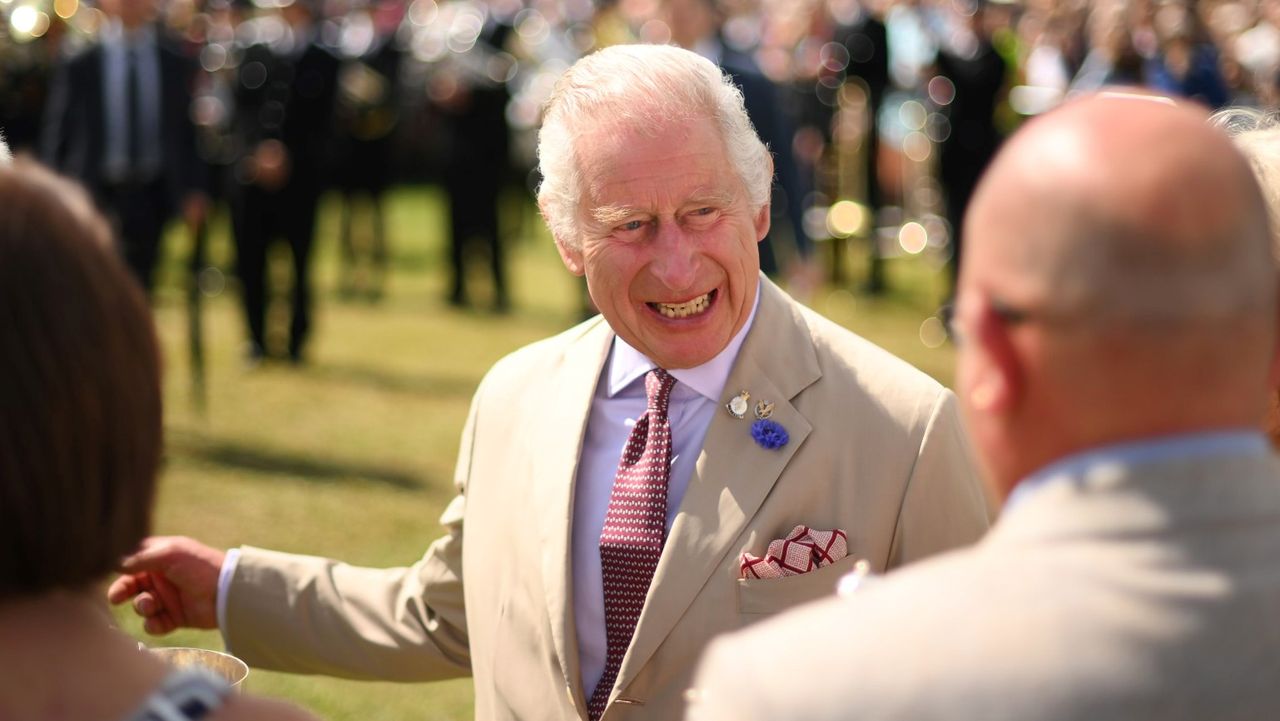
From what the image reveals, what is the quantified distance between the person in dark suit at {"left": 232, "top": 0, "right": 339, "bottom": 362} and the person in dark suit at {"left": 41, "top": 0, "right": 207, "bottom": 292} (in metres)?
1.65

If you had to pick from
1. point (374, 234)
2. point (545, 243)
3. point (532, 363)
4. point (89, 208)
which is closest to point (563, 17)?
point (545, 243)

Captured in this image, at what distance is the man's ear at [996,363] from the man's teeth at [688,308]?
4.27 feet

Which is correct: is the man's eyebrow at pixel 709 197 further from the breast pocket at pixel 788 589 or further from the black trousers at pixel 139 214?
the black trousers at pixel 139 214

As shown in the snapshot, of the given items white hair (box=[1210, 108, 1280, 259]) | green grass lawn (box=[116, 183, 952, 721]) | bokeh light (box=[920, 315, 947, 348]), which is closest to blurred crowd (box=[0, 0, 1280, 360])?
green grass lawn (box=[116, 183, 952, 721])

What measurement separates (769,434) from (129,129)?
265 inches

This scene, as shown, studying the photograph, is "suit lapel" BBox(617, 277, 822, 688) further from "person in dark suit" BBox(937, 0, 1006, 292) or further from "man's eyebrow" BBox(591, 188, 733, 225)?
"person in dark suit" BBox(937, 0, 1006, 292)

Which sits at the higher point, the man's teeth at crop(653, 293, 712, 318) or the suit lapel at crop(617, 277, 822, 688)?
the man's teeth at crop(653, 293, 712, 318)

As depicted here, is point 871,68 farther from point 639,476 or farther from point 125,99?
point 639,476

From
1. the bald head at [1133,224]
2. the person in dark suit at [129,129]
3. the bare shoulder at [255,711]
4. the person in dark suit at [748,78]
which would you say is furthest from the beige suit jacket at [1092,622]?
the person in dark suit at [129,129]

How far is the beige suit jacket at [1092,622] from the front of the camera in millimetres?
1186

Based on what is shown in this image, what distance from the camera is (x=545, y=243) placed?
659 inches

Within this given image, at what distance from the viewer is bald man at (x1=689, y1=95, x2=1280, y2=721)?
1.18 meters

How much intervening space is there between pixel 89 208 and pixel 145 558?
1404 millimetres

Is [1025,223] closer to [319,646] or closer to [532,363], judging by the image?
[532,363]
